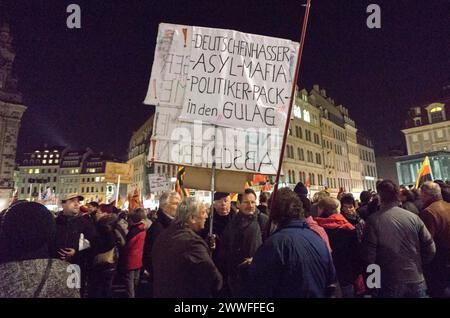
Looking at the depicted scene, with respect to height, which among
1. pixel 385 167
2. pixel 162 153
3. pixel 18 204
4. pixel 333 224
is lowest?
pixel 333 224

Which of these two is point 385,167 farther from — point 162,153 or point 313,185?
point 162,153

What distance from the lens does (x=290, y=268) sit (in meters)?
2.23

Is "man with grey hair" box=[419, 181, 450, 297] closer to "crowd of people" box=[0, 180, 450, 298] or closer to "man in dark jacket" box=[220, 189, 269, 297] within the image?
"crowd of people" box=[0, 180, 450, 298]

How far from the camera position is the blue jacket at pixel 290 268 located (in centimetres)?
223

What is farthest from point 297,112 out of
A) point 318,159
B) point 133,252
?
point 133,252

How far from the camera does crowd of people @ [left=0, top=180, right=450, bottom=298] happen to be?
6.41 ft

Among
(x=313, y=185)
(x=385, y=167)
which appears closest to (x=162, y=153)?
(x=313, y=185)

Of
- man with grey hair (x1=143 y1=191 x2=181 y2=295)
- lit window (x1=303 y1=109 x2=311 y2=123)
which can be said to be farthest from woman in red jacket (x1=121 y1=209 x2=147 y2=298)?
lit window (x1=303 y1=109 x2=311 y2=123)

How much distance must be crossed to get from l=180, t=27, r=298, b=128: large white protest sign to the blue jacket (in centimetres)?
211

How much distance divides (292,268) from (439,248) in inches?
125

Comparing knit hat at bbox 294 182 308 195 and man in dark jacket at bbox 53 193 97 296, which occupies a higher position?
knit hat at bbox 294 182 308 195

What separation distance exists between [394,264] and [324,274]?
1.87 metres

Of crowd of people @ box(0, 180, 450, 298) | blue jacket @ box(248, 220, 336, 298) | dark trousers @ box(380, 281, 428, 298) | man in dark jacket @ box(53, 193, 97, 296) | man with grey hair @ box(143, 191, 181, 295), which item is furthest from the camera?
man in dark jacket @ box(53, 193, 97, 296)

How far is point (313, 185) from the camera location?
47.9 metres
